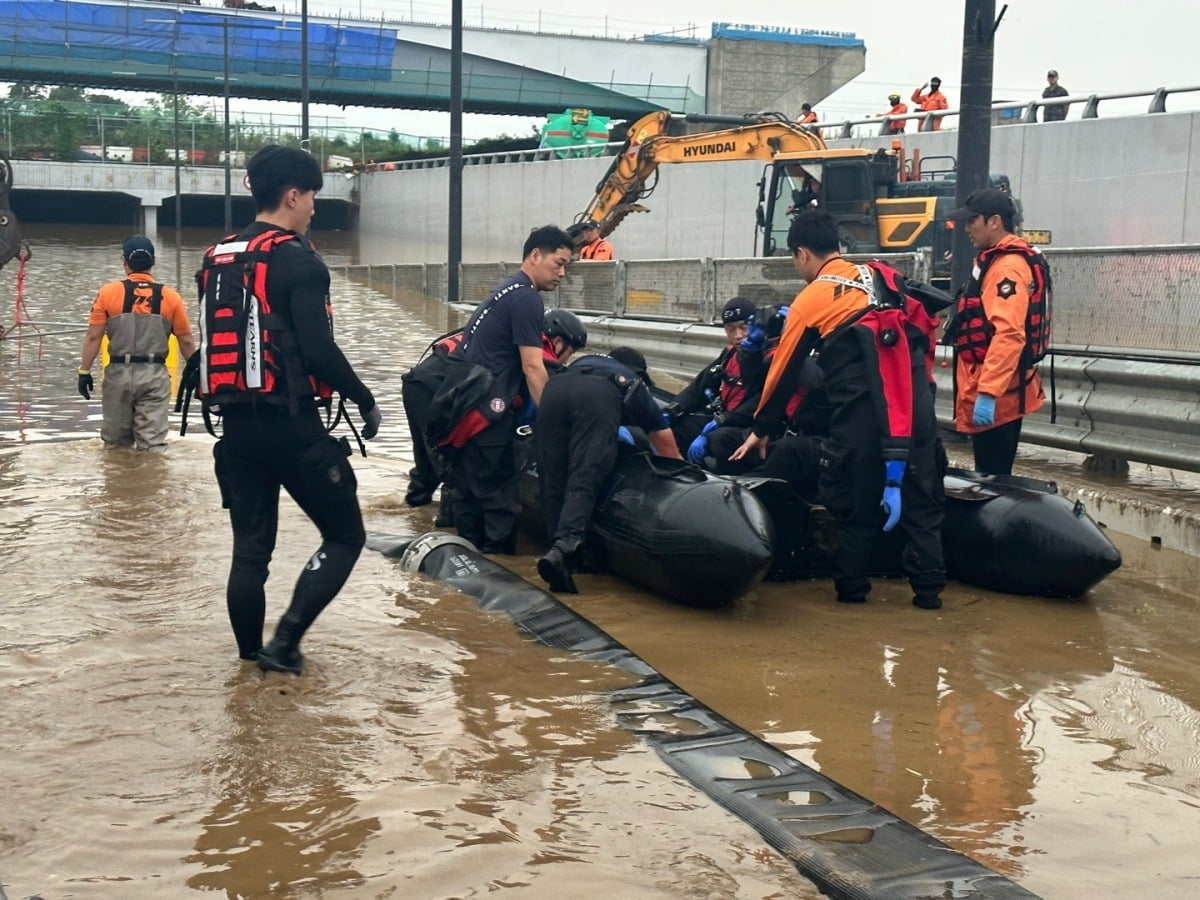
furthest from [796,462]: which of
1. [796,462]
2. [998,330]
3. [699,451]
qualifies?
[998,330]

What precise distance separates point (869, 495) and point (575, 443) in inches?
58.2

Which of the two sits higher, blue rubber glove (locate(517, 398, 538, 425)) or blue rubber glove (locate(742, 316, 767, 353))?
blue rubber glove (locate(742, 316, 767, 353))

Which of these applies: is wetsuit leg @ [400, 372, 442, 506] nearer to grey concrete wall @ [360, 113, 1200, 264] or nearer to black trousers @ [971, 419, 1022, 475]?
black trousers @ [971, 419, 1022, 475]

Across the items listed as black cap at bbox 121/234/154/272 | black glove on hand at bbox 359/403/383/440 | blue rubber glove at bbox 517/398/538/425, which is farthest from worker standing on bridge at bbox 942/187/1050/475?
black cap at bbox 121/234/154/272

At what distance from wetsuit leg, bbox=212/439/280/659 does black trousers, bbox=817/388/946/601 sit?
2766 millimetres

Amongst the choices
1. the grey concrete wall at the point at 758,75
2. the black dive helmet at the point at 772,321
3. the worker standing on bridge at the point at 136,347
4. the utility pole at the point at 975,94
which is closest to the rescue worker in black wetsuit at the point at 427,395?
the black dive helmet at the point at 772,321

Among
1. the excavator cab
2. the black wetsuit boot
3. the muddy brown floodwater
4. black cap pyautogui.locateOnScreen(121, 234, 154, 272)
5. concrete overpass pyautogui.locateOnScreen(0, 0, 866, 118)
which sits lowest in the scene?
the muddy brown floodwater

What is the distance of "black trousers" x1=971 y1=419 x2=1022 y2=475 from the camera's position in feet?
26.5

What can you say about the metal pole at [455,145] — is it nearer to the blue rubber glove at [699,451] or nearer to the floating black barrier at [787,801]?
the blue rubber glove at [699,451]

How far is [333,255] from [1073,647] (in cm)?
4724

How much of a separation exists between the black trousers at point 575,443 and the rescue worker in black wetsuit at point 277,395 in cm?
164

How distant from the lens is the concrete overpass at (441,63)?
66.4 metres

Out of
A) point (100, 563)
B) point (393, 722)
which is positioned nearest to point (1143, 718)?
point (393, 722)

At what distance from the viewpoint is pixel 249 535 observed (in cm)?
559
